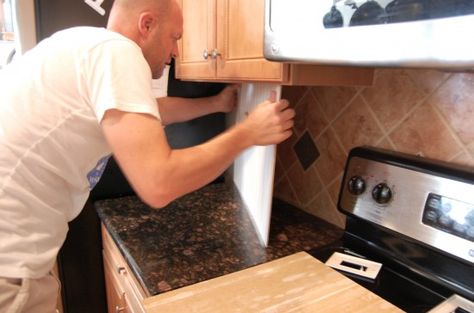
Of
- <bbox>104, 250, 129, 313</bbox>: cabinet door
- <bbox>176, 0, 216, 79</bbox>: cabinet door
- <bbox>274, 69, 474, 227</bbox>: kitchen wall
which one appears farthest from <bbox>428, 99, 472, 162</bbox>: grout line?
<bbox>104, 250, 129, 313</bbox>: cabinet door

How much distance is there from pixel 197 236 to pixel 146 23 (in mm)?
577

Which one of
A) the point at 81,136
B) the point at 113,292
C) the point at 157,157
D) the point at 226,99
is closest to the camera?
the point at 157,157

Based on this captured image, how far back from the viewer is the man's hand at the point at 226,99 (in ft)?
4.27

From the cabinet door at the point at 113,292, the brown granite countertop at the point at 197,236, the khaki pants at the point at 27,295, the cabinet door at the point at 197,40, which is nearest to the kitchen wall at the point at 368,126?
the brown granite countertop at the point at 197,236

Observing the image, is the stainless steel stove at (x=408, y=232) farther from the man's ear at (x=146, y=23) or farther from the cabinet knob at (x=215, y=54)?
the man's ear at (x=146, y=23)

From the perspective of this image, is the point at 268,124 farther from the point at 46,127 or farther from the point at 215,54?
the point at 46,127

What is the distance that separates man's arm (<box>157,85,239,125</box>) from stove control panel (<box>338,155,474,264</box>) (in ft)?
1.79

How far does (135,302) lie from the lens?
0.91 metres

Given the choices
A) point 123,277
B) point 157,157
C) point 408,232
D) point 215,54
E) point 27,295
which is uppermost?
point 215,54

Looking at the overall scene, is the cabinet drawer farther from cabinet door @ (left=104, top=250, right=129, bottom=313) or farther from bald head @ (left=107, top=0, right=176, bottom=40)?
bald head @ (left=107, top=0, right=176, bottom=40)

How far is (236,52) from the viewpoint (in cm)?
88

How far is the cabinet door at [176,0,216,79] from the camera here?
987 millimetres

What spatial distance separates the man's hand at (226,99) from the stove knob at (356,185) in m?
0.57

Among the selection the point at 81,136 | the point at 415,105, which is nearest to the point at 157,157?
the point at 81,136
